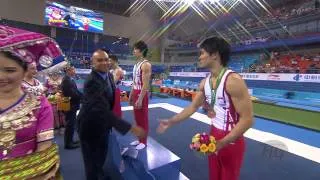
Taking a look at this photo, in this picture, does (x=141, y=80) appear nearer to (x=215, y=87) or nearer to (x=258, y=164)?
(x=215, y=87)

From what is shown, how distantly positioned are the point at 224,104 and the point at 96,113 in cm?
132

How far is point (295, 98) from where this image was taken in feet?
45.2

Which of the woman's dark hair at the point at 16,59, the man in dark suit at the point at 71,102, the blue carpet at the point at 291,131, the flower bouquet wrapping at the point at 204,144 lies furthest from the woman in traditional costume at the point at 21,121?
the blue carpet at the point at 291,131

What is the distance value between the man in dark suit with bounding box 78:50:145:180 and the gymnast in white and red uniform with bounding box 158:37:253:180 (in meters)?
0.73

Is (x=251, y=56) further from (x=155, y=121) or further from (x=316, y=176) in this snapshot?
(x=316, y=176)

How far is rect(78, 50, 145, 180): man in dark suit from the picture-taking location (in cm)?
271

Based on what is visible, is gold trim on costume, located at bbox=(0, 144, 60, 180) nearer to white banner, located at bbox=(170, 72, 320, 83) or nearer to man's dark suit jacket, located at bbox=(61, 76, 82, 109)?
man's dark suit jacket, located at bbox=(61, 76, 82, 109)

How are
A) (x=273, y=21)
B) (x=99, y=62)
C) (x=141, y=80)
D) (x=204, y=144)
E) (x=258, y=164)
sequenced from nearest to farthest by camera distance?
(x=204, y=144)
(x=99, y=62)
(x=258, y=164)
(x=141, y=80)
(x=273, y=21)

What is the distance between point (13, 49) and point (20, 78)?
0.16 m

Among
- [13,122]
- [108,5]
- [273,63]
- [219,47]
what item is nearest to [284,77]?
[273,63]

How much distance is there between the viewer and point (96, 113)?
2.77 metres

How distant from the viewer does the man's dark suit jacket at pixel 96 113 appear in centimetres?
266

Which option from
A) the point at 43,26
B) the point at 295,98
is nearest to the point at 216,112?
the point at 295,98

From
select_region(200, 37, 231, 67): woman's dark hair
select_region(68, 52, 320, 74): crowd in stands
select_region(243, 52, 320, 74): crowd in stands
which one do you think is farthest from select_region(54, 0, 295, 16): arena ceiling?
select_region(200, 37, 231, 67): woman's dark hair
